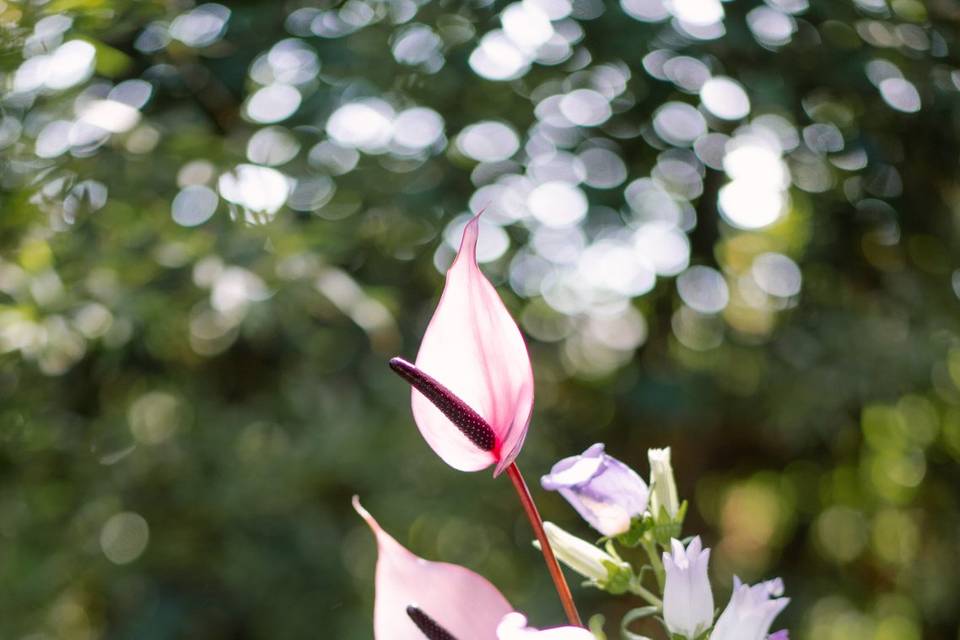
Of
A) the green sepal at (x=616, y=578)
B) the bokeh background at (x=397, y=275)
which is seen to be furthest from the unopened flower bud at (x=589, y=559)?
the bokeh background at (x=397, y=275)

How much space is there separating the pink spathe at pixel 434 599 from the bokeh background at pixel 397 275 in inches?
14.6

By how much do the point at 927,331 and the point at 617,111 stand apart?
0.47 m

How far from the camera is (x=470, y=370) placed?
0.25 metres

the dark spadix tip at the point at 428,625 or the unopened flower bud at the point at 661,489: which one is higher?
the dark spadix tip at the point at 428,625

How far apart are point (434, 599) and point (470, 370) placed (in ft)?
0.17

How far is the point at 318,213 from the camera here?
0.97m

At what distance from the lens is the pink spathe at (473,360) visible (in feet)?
0.78

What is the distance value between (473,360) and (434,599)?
0.05 m

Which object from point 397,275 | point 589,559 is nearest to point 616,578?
point 589,559

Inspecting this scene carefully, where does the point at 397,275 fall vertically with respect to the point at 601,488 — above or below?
below

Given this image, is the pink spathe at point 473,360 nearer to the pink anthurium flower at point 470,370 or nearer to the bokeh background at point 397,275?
the pink anthurium flower at point 470,370

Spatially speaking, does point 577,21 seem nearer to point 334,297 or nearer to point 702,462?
point 334,297

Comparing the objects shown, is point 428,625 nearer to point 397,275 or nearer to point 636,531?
point 636,531

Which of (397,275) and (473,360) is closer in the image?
(473,360)
